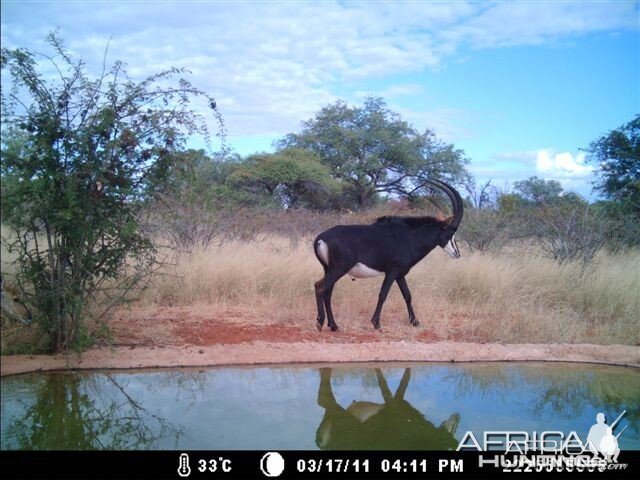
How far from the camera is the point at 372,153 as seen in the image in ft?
104

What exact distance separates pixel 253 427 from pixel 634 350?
588cm

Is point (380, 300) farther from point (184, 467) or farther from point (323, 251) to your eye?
point (184, 467)

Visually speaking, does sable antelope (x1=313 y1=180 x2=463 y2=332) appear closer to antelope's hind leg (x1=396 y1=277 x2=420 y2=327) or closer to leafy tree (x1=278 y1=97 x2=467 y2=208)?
antelope's hind leg (x1=396 y1=277 x2=420 y2=327)

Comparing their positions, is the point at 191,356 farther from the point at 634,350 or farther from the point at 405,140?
the point at 405,140

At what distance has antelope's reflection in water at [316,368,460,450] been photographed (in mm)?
5059

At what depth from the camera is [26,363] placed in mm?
6559

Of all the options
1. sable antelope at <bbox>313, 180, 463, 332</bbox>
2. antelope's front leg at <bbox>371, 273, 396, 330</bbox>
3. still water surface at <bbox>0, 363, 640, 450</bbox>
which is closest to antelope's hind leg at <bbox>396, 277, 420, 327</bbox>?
sable antelope at <bbox>313, 180, 463, 332</bbox>

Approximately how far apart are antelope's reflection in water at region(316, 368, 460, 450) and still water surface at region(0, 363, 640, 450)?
10 millimetres

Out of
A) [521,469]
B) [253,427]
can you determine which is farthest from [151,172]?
[521,469]

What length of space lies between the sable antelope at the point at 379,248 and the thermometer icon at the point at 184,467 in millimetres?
4482

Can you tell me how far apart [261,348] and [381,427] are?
8.46ft

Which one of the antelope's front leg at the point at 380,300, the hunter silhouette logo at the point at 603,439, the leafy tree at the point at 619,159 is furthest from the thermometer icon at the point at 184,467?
the leafy tree at the point at 619,159

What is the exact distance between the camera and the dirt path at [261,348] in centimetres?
699

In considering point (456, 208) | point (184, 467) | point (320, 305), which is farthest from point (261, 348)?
point (456, 208)
